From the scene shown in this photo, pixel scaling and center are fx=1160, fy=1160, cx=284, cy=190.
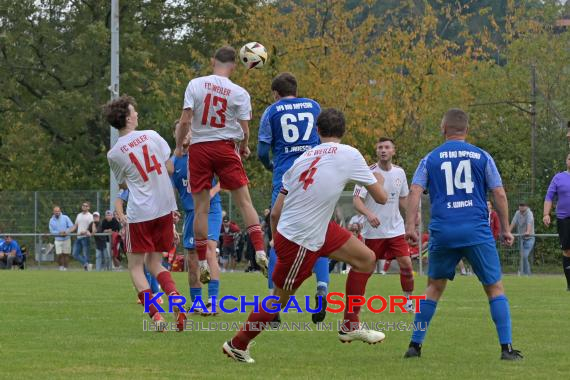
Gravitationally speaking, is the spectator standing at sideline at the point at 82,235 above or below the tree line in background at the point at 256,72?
below

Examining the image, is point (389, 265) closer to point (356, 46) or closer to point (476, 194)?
point (356, 46)

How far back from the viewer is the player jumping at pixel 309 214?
8625mm

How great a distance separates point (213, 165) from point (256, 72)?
3036 centimetres

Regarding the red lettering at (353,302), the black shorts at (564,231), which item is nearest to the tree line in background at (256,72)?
the black shorts at (564,231)

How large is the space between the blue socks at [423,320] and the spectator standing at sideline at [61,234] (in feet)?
86.9

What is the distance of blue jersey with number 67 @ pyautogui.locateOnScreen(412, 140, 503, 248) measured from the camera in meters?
8.94

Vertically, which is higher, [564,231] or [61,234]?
[564,231]

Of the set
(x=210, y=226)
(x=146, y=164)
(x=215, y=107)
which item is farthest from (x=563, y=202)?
(x=146, y=164)

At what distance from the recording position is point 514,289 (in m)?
20.1

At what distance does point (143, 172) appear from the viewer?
1084 centimetres

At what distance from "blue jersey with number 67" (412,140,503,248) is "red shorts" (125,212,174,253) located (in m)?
3.00

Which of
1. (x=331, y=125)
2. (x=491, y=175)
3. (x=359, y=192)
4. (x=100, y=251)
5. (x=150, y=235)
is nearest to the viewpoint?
(x=331, y=125)

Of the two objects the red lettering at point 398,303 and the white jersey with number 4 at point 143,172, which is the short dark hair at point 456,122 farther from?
the red lettering at point 398,303

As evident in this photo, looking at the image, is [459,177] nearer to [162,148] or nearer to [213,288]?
[162,148]
